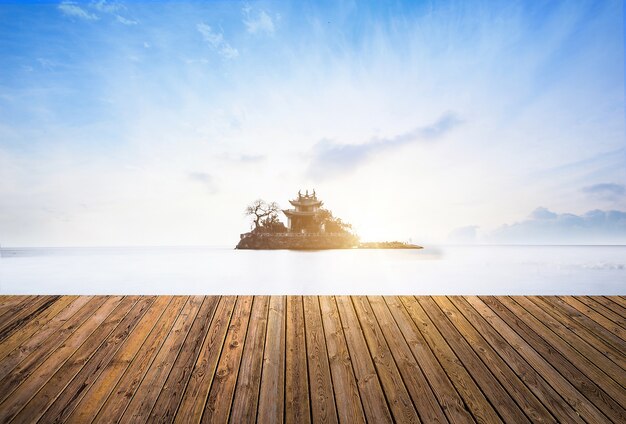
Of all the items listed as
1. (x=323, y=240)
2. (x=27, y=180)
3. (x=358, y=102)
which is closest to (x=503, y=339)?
(x=358, y=102)

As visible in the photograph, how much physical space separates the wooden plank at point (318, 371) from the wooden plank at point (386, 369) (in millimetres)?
208

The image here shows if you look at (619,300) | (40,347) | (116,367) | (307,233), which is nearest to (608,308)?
(619,300)

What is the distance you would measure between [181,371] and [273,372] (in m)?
0.38

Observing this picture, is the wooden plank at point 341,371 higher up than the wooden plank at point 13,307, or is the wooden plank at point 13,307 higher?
the wooden plank at point 13,307

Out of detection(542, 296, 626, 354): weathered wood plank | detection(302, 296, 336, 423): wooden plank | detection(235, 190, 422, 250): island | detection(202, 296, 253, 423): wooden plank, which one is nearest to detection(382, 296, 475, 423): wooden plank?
detection(302, 296, 336, 423): wooden plank

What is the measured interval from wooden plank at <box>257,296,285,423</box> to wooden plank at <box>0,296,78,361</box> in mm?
1175

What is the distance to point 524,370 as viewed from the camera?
1.37m

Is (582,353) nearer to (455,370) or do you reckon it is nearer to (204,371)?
(455,370)

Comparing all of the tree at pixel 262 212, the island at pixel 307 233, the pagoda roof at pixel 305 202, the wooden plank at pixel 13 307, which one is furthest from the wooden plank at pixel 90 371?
the pagoda roof at pixel 305 202

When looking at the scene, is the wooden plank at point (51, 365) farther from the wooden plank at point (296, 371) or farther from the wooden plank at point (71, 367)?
the wooden plank at point (296, 371)

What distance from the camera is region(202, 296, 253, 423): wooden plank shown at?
3.62 feet

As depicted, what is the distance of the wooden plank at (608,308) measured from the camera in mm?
1889

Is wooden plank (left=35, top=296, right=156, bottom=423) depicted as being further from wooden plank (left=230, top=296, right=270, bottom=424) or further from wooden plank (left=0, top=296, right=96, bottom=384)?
wooden plank (left=230, top=296, right=270, bottom=424)

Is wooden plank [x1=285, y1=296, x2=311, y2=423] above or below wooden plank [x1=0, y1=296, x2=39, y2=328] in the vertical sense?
below
